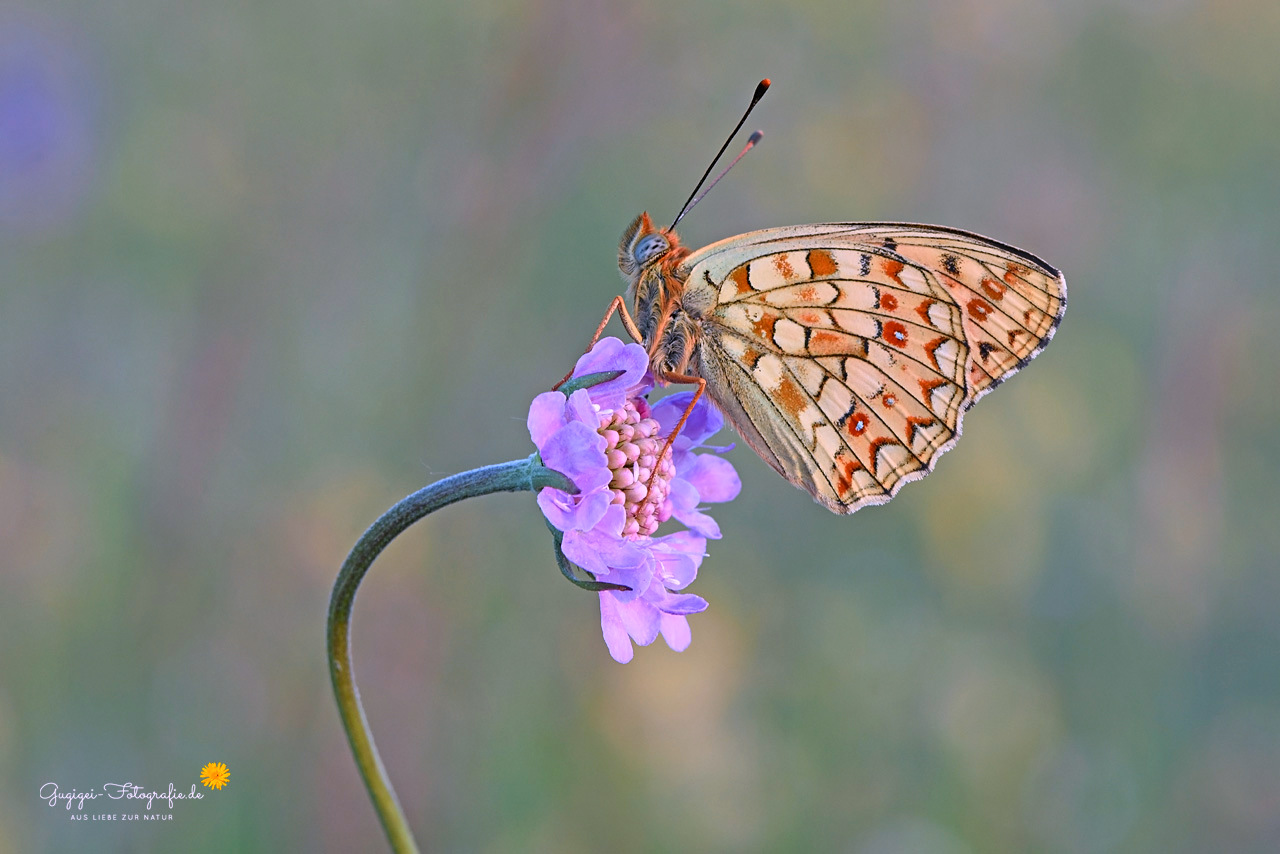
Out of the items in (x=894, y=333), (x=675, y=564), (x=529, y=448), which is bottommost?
(x=675, y=564)

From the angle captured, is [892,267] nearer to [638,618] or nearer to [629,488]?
[629,488]

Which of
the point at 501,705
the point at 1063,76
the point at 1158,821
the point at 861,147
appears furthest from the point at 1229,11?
the point at 501,705

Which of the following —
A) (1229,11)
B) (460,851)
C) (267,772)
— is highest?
(1229,11)

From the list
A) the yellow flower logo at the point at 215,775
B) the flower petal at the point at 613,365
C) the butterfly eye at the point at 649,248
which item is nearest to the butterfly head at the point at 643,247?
the butterfly eye at the point at 649,248

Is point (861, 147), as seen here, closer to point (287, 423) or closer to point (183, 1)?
point (287, 423)

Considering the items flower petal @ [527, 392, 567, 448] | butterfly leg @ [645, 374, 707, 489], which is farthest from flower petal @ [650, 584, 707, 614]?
flower petal @ [527, 392, 567, 448]

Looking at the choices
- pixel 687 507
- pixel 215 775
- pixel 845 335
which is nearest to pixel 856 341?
pixel 845 335
